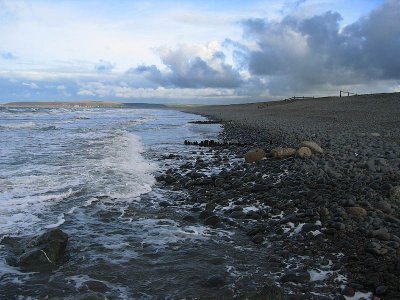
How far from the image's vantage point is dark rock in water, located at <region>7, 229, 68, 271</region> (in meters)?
6.00

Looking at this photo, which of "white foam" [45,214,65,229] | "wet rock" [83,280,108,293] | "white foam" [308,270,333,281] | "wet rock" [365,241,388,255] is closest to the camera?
"wet rock" [83,280,108,293]

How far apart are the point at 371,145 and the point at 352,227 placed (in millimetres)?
8743

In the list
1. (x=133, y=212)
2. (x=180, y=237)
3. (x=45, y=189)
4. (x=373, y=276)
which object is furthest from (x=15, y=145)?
(x=373, y=276)

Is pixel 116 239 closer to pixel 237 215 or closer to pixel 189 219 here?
pixel 189 219

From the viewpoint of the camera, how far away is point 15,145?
69.1 feet

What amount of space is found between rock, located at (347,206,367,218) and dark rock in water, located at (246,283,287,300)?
2.82m

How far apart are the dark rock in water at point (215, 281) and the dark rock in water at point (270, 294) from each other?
619 millimetres

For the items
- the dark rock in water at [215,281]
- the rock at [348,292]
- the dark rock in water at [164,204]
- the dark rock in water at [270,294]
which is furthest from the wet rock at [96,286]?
the dark rock in water at [164,204]

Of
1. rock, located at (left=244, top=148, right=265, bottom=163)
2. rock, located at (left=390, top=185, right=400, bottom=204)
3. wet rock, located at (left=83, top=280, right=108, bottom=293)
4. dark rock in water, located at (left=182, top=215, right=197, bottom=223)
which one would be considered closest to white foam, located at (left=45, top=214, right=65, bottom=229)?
dark rock in water, located at (left=182, top=215, right=197, bottom=223)

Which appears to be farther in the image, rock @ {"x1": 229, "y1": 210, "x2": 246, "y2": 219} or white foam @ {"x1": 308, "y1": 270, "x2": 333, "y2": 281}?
rock @ {"x1": 229, "y1": 210, "x2": 246, "y2": 219}

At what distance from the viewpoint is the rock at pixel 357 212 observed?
7020 millimetres

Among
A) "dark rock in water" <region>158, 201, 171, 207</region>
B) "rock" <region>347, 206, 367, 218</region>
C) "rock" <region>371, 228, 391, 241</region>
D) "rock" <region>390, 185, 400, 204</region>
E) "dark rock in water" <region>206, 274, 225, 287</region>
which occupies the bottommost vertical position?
"dark rock in water" <region>206, 274, 225, 287</region>

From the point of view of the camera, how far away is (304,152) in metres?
12.6

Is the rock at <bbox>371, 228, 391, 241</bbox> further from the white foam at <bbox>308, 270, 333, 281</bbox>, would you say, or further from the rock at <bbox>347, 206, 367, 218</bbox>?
the white foam at <bbox>308, 270, 333, 281</bbox>
